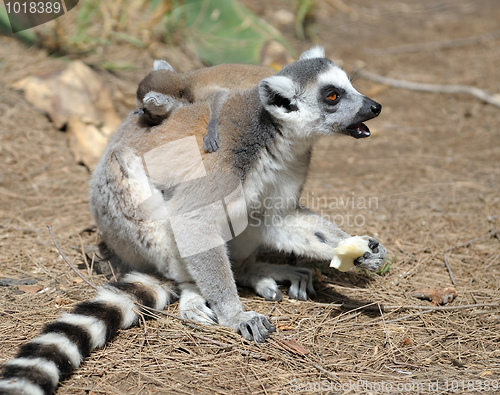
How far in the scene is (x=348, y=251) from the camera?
3.75 metres

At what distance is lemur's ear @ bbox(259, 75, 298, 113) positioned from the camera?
3648 millimetres

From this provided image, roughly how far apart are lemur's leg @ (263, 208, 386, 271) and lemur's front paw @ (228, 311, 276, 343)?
779mm

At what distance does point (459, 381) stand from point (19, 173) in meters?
5.29

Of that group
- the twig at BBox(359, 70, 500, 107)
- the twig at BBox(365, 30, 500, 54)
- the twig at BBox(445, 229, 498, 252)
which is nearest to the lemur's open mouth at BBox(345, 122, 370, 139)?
the twig at BBox(445, 229, 498, 252)

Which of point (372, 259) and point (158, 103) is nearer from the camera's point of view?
point (372, 259)

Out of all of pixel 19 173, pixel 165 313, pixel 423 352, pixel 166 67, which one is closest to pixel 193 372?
pixel 165 313

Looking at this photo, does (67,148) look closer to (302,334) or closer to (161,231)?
(161,231)

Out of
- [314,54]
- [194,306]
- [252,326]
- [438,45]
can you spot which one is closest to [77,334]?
[194,306]

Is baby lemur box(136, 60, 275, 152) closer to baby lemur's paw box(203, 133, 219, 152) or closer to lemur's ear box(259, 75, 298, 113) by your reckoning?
baby lemur's paw box(203, 133, 219, 152)

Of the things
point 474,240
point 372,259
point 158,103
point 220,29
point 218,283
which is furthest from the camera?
point 220,29

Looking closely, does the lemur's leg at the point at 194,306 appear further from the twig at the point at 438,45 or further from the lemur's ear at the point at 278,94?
the twig at the point at 438,45

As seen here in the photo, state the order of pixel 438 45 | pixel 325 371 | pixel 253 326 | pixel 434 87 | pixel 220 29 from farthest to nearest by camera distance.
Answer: pixel 438 45
pixel 434 87
pixel 220 29
pixel 253 326
pixel 325 371

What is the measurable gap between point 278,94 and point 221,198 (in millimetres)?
874

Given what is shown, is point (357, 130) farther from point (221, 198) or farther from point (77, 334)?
point (77, 334)
